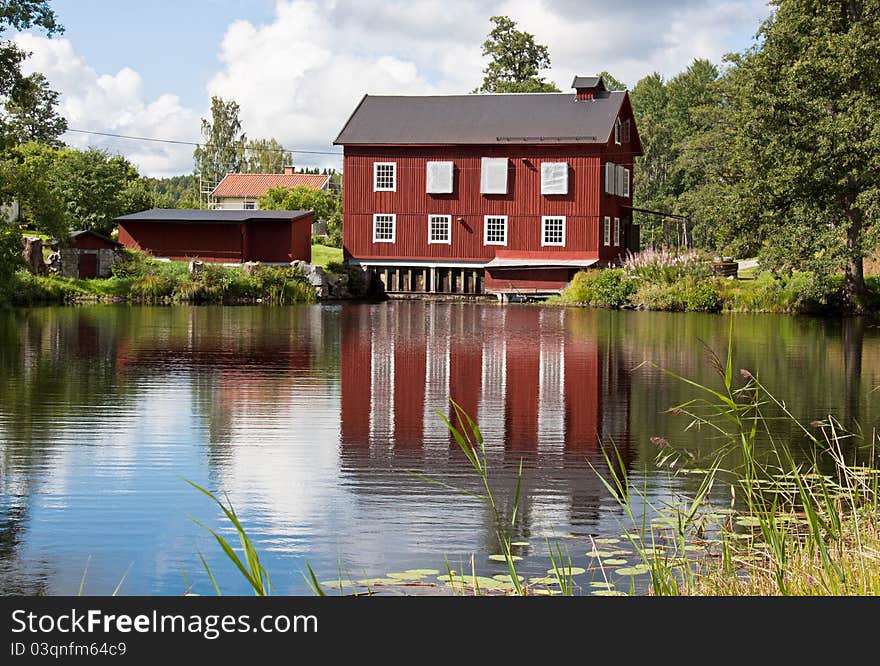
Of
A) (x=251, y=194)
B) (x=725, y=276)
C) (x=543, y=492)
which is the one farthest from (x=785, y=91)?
(x=251, y=194)

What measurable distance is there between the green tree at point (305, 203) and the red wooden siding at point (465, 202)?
665 inches

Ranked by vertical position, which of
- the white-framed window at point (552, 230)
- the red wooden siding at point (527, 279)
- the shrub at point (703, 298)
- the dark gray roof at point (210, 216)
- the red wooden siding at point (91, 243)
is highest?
the dark gray roof at point (210, 216)

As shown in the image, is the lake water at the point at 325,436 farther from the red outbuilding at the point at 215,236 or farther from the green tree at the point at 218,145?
the green tree at the point at 218,145

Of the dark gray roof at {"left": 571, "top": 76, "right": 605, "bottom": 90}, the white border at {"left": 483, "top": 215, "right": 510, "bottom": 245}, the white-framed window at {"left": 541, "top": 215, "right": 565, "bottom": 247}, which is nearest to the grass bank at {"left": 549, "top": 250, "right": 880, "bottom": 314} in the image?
the white-framed window at {"left": 541, "top": 215, "right": 565, "bottom": 247}

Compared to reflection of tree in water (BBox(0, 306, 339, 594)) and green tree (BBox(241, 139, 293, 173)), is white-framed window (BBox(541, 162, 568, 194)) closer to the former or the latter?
reflection of tree in water (BBox(0, 306, 339, 594))

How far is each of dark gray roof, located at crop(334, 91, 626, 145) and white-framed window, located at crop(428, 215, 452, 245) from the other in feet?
10.8

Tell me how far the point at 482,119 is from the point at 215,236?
12835 mm

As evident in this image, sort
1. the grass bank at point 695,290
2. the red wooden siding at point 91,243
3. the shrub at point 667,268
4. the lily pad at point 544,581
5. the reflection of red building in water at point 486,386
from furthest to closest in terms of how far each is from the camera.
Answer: the red wooden siding at point 91,243 → the shrub at point 667,268 → the grass bank at point 695,290 → the reflection of red building in water at point 486,386 → the lily pad at point 544,581

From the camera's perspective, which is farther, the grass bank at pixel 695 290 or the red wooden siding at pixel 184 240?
the red wooden siding at pixel 184 240

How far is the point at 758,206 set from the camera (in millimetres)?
37531

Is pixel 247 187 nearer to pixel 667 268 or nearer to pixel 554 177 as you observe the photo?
pixel 554 177

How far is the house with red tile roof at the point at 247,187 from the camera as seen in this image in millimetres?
96188

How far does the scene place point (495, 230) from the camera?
5141 centimetres

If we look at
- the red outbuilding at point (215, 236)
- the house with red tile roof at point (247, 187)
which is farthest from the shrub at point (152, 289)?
the house with red tile roof at point (247, 187)
